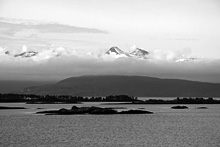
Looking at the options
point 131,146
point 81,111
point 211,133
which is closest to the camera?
point 131,146

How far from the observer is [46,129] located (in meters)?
71.8

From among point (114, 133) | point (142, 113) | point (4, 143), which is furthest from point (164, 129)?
point (142, 113)

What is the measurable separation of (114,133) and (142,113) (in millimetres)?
51144

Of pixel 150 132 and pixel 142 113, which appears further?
pixel 142 113

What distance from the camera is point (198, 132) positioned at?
220 feet

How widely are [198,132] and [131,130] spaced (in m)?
9.85

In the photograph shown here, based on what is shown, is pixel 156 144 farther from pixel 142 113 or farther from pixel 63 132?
Answer: pixel 142 113

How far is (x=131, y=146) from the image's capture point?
172 ft

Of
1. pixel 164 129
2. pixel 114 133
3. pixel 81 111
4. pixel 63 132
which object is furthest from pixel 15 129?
pixel 81 111

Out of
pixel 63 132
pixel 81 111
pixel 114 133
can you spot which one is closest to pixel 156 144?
pixel 114 133

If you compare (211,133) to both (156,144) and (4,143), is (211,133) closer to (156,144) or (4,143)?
(156,144)

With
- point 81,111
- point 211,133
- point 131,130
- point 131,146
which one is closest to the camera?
point 131,146

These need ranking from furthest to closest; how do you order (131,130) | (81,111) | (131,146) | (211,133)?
(81,111), (131,130), (211,133), (131,146)

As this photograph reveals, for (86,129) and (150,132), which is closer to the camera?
(150,132)
